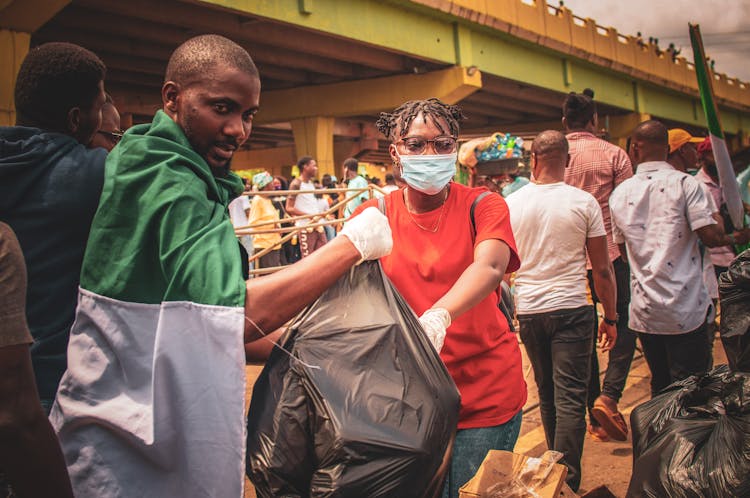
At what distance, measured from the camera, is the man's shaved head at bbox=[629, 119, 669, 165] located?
12.0 ft

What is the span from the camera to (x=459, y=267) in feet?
6.70

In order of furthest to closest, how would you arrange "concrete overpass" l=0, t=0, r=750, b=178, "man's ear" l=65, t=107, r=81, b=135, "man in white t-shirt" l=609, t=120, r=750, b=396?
1. "concrete overpass" l=0, t=0, r=750, b=178
2. "man in white t-shirt" l=609, t=120, r=750, b=396
3. "man's ear" l=65, t=107, r=81, b=135

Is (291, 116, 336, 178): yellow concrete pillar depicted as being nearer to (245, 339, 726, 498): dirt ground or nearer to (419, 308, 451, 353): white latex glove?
(245, 339, 726, 498): dirt ground

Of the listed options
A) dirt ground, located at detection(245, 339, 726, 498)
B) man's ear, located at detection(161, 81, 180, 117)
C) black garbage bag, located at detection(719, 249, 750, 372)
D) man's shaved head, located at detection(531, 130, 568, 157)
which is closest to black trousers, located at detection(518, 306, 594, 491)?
dirt ground, located at detection(245, 339, 726, 498)

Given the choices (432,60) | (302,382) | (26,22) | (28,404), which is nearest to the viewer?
(28,404)

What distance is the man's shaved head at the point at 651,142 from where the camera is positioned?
3.66 meters

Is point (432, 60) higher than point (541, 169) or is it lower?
higher

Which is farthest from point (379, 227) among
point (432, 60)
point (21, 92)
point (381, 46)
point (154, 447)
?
point (432, 60)

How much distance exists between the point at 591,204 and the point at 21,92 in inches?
98.0

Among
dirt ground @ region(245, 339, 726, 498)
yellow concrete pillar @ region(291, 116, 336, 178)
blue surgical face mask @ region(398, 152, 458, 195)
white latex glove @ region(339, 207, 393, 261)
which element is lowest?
dirt ground @ region(245, 339, 726, 498)

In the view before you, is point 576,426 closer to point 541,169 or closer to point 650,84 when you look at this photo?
point 541,169

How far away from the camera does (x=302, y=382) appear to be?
4.48 feet

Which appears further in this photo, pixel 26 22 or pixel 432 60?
pixel 432 60

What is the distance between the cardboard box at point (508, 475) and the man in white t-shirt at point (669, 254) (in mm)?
1900
